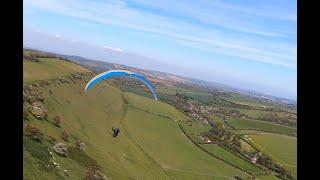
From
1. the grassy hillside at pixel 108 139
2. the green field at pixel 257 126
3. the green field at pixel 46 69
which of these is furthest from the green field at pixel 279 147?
the green field at pixel 46 69

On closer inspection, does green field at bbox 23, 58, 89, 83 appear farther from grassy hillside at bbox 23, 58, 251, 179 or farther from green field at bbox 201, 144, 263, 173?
green field at bbox 201, 144, 263, 173

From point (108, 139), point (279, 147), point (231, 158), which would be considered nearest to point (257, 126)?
point (279, 147)

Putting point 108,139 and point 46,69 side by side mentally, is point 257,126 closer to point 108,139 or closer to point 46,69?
point 46,69

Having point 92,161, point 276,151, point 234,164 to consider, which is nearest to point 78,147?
point 92,161

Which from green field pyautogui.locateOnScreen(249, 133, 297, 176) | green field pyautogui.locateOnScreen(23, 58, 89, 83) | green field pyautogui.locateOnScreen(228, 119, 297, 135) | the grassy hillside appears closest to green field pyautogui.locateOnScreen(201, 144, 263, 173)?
the grassy hillside

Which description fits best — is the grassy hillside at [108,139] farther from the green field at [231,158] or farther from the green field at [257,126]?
the green field at [257,126]
